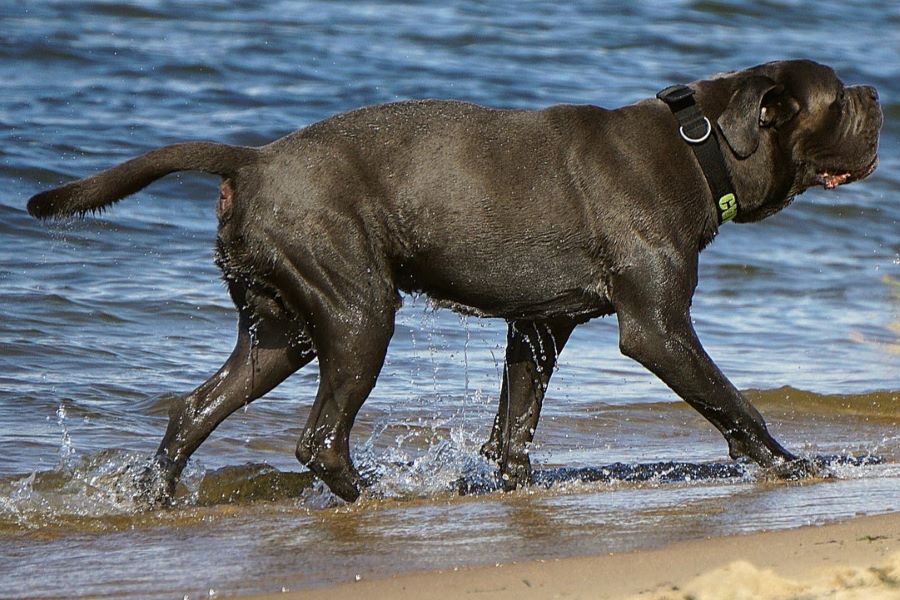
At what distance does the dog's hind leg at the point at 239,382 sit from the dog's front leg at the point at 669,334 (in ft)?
3.92

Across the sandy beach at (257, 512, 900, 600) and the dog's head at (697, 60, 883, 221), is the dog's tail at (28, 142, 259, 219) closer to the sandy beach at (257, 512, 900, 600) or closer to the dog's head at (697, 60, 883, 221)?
the sandy beach at (257, 512, 900, 600)

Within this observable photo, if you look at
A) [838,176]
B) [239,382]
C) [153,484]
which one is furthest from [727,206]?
[153,484]

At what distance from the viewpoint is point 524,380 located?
5730 millimetres

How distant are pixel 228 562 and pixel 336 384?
953mm

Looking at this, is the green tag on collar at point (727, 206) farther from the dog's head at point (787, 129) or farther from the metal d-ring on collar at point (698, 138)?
the metal d-ring on collar at point (698, 138)

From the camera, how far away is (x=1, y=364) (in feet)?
23.0

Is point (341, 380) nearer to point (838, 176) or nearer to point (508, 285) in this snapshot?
point (508, 285)

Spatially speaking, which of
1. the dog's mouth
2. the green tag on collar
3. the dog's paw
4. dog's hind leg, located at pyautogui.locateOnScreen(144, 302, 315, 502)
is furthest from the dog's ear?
the dog's paw

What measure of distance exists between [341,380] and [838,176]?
213cm

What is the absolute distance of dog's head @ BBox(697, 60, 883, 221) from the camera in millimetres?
5367

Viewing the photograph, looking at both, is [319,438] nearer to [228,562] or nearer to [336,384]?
[336,384]

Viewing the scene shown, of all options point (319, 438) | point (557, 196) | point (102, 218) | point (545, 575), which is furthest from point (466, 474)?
point (102, 218)

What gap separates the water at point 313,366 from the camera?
15.5ft

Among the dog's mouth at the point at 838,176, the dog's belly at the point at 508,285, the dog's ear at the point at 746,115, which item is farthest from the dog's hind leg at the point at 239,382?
the dog's mouth at the point at 838,176
